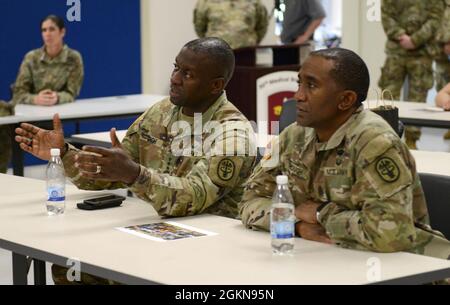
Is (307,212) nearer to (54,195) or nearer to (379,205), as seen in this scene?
(379,205)

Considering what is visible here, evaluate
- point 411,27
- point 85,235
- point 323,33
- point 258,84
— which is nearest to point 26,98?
point 258,84

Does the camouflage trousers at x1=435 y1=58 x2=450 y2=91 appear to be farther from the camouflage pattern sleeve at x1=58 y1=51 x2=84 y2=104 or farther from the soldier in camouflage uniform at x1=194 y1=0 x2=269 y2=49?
the camouflage pattern sleeve at x1=58 y1=51 x2=84 y2=104

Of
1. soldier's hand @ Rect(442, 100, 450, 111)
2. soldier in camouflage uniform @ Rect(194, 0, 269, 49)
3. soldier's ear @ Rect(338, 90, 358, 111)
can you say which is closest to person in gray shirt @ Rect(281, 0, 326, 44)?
soldier in camouflage uniform @ Rect(194, 0, 269, 49)

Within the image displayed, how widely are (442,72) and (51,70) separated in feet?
11.6

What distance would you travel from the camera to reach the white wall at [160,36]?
1050 cm

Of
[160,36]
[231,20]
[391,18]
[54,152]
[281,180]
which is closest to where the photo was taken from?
[281,180]

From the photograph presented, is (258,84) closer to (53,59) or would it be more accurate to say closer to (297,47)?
(297,47)

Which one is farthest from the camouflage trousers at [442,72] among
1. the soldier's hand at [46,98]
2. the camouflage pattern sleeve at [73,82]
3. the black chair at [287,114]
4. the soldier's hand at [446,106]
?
the black chair at [287,114]

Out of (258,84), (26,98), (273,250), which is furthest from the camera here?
(258,84)

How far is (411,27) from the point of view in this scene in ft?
28.6

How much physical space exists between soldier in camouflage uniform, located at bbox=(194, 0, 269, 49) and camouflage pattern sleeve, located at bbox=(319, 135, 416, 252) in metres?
6.36

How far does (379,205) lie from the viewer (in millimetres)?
2910

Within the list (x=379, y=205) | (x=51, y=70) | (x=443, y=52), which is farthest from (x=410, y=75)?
(x=379, y=205)
